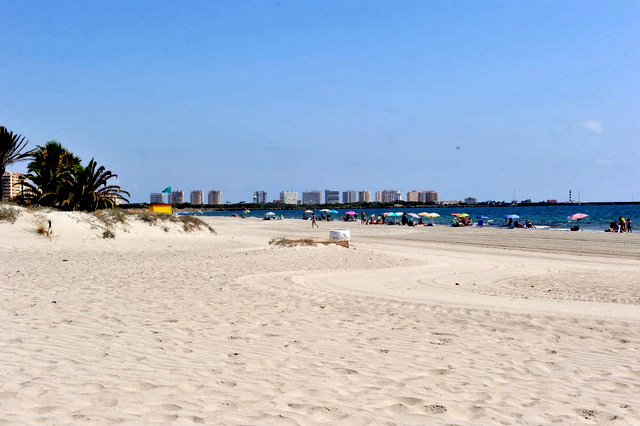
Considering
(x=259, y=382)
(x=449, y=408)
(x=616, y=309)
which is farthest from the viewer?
(x=616, y=309)

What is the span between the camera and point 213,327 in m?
7.03

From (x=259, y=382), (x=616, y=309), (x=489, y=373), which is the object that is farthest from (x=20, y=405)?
(x=616, y=309)

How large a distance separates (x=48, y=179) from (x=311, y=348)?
35833 millimetres

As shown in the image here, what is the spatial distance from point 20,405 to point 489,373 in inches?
165

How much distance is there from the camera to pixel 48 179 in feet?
118

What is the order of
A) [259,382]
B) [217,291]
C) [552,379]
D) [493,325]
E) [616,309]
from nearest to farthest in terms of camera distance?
[259,382] → [552,379] → [493,325] → [616,309] → [217,291]

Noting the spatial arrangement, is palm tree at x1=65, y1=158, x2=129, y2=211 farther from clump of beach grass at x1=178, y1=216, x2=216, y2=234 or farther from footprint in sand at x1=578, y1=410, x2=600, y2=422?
footprint in sand at x1=578, y1=410, x2=600, y2=422

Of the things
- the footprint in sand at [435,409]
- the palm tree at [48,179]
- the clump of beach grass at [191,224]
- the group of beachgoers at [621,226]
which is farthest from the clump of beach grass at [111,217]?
the group of beachgoers at [621,226]

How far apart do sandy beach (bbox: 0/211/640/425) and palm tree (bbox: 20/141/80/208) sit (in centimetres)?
2338

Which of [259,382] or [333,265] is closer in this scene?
[259,382]

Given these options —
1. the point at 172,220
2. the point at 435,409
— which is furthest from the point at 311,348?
the point at 172,220

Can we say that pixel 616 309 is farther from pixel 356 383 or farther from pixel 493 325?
pixel 356 383

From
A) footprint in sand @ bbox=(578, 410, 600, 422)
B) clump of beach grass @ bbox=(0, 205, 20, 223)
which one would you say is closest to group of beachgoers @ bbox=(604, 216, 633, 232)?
clump of beach grass @ bbox=(0, 205, 20, 223)

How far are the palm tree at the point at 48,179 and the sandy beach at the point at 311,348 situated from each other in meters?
23.4
